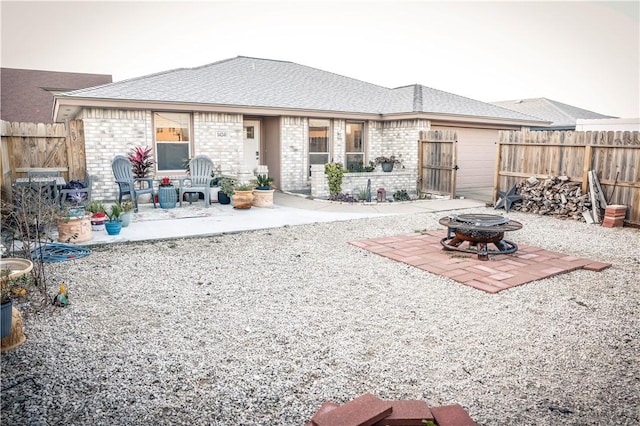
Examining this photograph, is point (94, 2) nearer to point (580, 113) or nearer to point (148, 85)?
point (148, 85)

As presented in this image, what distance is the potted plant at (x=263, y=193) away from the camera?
9852 mm

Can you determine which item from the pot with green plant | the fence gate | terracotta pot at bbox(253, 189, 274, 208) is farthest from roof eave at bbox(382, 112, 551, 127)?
the pot with green plant

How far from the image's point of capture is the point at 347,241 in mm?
6781

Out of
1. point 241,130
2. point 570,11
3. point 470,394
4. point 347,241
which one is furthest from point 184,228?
point 570,11

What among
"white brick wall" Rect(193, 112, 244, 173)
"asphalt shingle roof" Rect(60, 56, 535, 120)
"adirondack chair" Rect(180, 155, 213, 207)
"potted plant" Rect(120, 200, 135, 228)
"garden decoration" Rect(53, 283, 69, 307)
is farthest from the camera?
"white brick wall" Rect(193, 112, 244, 173)

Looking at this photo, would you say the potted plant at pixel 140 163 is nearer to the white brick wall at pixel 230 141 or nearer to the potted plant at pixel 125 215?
the white brick wall at pixel 230 141

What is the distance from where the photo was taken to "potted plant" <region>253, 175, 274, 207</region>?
388 inches

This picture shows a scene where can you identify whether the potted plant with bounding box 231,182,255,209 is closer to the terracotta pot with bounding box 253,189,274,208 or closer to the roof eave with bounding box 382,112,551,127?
the terracotta pot with bounding box 253,189,274,208

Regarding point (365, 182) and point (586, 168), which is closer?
point (586, 168)

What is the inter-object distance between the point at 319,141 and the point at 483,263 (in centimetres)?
874

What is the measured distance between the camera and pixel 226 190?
33.0 feet

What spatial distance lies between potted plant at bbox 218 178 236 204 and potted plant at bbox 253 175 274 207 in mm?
626

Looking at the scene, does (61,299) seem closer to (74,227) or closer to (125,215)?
(74,227)

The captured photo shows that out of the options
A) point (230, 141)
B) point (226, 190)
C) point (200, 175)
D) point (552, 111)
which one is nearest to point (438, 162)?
point (230, 141)
